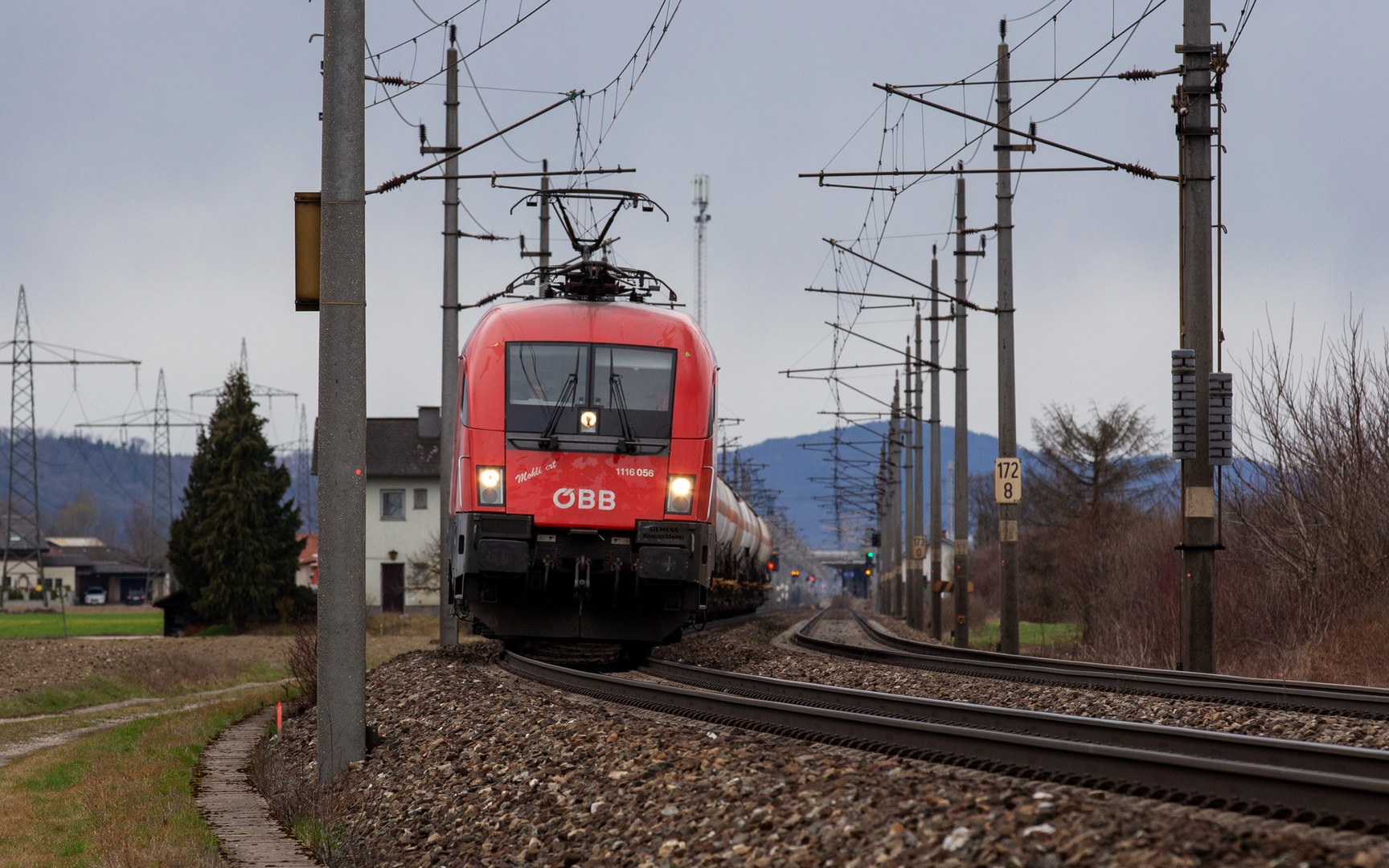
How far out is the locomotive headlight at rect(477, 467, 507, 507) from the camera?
42.2 feet

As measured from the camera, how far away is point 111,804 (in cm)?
1006

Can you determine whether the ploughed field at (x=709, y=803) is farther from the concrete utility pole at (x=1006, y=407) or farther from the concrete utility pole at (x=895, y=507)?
Answer: the concrete utility pole at (x=895, y=507)

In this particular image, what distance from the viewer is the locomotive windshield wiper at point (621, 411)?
13.1m

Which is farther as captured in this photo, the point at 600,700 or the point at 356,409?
the point at 600,700

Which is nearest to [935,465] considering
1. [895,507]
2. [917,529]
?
[917,529]

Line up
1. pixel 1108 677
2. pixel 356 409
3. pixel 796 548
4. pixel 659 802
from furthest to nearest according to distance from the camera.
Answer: pixel 796 548, pixel 1108 677, pixel 356 409, pixel 659 802

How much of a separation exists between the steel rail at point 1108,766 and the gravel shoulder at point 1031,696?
2361 millimetres

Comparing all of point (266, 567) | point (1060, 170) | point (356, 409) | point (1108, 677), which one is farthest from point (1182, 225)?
point (266, 567)

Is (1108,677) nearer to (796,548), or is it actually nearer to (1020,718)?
(1020,718)

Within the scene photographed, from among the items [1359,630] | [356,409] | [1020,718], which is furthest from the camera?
[1359,630]

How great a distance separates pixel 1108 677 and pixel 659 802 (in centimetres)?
724

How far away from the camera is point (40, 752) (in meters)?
15.3

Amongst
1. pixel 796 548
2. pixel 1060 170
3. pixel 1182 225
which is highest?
pixel 1060 170

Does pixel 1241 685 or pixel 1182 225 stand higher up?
pixel 1182 225
